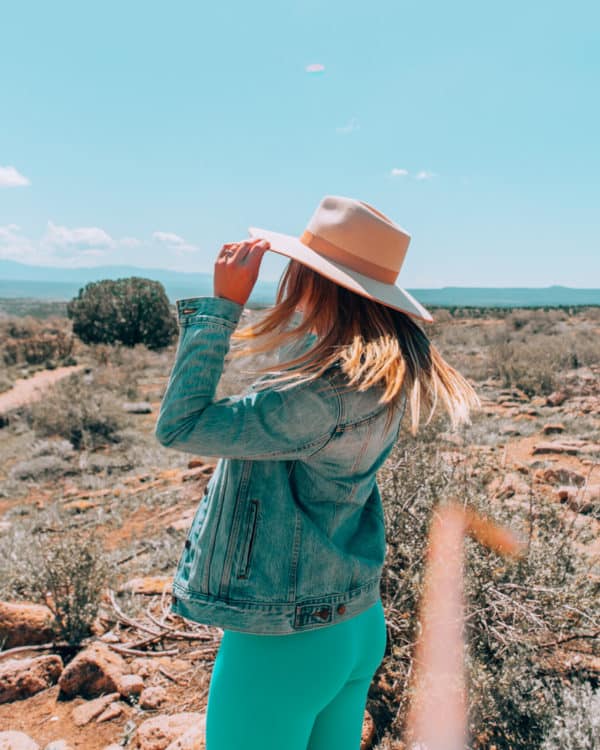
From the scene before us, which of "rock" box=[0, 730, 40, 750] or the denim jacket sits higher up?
the denim jacket

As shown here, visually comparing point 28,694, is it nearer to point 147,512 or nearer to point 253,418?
point 253,418

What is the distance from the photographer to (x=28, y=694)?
2.62 metres

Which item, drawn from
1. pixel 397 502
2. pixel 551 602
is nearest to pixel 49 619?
pixel 397 502

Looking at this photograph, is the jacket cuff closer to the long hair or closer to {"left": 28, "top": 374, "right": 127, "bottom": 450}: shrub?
the long hair

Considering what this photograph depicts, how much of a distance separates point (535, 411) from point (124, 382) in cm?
950

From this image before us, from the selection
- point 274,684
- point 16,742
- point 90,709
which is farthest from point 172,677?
point 274,684

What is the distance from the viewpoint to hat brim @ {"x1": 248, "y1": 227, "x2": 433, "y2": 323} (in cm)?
122

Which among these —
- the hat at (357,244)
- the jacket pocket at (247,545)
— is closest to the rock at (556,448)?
the hat at (357,244)

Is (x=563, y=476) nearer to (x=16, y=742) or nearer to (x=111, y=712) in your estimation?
(x=111, y=712)

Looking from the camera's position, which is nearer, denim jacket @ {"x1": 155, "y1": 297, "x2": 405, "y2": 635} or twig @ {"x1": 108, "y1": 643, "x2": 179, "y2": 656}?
denim jacket @ {"x1": 155, "y1": 297, "x2": 405, "y2": 635}

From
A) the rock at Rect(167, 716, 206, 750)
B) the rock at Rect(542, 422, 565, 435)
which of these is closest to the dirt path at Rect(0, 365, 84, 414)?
the rock at Rect(542, 422, 565, 435)

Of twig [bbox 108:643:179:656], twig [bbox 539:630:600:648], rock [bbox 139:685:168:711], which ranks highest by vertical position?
twig [bbox 539:630:600:648]

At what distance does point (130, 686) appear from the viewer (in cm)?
258

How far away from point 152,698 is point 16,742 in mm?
532
